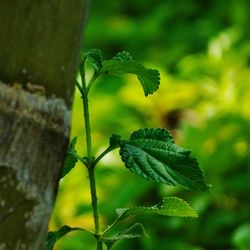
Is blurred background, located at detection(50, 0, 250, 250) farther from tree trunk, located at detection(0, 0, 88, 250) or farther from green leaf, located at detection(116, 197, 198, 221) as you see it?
tree trunk, located at detection(0, 0, 88, 250)

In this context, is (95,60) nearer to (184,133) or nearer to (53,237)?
(53,237)

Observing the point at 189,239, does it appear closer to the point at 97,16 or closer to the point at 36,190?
the point at 97,16

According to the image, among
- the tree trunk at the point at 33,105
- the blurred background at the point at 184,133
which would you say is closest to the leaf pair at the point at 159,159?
the tree trunk at the point at 33,105

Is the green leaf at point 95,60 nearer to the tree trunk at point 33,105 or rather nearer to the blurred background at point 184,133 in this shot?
the tree trunk at point 33,105

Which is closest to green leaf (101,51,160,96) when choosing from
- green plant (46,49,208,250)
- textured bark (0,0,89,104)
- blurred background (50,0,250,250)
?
green plant (46,49,208,250)

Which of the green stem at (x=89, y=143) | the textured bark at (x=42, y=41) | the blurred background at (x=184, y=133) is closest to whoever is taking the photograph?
the textured bark at (x=42, y=41)

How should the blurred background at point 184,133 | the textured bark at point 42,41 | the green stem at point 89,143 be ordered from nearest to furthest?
the textured bark at point 42,41 < the green stem at point 89,143 < the blurred background at point 184,133

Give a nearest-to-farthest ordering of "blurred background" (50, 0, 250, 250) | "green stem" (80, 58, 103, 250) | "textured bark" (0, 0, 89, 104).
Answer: "textured bark" (0, 0, 89, 104)
"green stem" (80, 58, 103, 250)
"blurred background" (50, 0, 250, 250)

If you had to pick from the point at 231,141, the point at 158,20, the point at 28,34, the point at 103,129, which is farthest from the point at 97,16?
the point at 28,34
